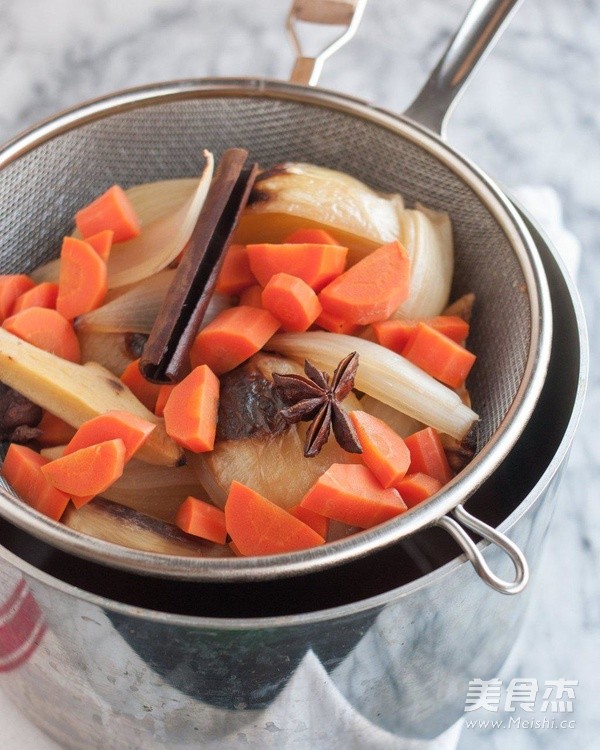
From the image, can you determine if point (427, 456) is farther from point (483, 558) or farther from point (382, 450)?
point (483, 558)

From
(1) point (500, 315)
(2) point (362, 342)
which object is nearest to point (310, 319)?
(2) point (362, 342)

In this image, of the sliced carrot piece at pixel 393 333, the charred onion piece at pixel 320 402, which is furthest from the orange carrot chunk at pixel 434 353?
the charred onion piece at pixel 320 402

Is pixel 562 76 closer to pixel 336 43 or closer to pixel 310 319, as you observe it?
pixel 336 43

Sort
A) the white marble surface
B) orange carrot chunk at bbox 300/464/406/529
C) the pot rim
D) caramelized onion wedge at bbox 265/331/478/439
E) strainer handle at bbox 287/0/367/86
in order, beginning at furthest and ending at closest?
the white marble surface < strainer handle at bbox 287/0/367/86 < caramelized onion wedge at bbox 265/331/478/439 < orange carrot chunk at bbox 300/464/406/529 < the pot rim

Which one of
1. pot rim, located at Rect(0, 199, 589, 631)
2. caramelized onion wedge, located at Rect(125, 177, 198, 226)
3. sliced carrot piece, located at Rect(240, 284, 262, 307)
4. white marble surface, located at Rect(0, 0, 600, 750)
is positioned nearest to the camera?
pot rim, located at Rect(0, 199, 589, 631)

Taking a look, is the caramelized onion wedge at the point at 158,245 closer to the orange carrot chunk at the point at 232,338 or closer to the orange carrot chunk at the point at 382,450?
the orange carrot chunk at the point at 232,338

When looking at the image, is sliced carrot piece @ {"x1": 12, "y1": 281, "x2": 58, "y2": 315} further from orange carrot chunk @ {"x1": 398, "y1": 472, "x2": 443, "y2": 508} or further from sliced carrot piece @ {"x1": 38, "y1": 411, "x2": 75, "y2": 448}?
orange carrot chunk @ {"x1": 398, "y1": 472, "x2": 443, "y2": 508}

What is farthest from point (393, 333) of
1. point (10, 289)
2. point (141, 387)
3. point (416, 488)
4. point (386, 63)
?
point (386, 63)

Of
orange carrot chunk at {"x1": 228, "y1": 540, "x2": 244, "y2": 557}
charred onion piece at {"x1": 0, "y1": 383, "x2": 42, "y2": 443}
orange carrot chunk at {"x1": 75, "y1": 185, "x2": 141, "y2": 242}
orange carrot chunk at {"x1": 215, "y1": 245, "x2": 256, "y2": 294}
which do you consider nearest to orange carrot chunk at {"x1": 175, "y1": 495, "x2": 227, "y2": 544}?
orange carrot chunk at {"x1": 228, "y1": 540, "x2": 244, "y2": 557}
